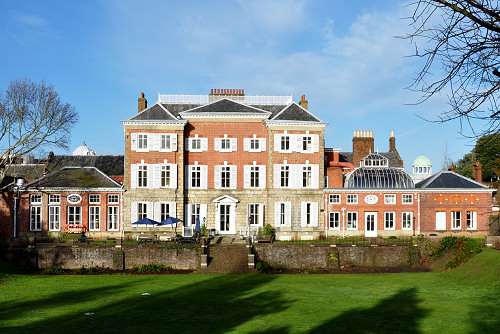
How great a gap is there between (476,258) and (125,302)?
59.6 feet

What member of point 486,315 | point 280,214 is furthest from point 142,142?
point 486,315

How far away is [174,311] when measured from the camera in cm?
1748

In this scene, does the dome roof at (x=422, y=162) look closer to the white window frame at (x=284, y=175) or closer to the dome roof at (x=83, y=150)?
the white window frame at (x=284, y=175)

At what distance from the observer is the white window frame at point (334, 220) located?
40188mm

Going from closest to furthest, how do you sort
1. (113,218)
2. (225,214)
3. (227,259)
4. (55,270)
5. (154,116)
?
1. (55,270)
2. (227,259)
3. (113,218)
4. (154,116)
5. (225,214)

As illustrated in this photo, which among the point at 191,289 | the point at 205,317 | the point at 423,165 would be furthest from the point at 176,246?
the point at 423,165

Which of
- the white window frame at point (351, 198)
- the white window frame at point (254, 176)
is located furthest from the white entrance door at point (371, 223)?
the white window frame at point (254, 176)

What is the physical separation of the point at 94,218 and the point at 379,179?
23.9m

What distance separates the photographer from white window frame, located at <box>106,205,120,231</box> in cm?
→ 3956

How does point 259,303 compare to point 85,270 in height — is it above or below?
above

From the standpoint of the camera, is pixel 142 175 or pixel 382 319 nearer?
pixel 382 319

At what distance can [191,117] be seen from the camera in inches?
1576

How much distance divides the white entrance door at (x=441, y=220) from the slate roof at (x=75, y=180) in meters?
26.4

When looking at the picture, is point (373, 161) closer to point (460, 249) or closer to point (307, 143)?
point (307, 143)
